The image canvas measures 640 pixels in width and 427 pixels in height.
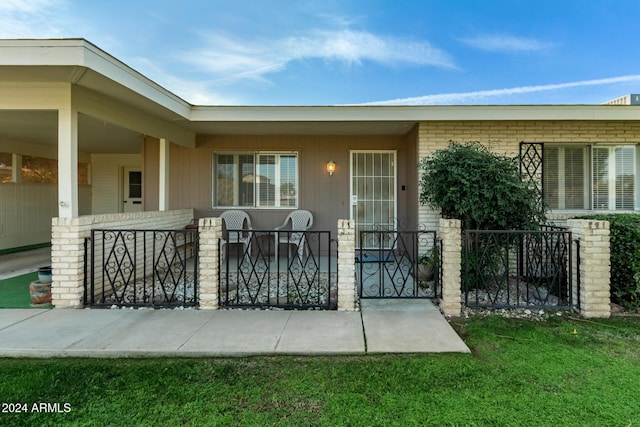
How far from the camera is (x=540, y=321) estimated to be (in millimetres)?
3506

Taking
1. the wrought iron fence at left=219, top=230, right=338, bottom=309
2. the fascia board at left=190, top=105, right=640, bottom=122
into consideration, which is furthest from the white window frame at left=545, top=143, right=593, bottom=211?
the wrought iron fence at left=219, top=230, right=338, bottom=309

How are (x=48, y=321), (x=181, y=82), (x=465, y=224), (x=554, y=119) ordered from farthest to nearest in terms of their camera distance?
(x=181, y=82) → (x=554, y=119) → (x=465, y=224) → (x=48, y=321)

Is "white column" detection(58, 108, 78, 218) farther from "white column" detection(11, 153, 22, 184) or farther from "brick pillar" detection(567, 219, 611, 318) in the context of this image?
"brick pillar" detection(567, 219, 611, 318)

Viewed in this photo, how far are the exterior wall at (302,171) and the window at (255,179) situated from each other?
166 mm

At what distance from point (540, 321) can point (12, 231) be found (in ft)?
33.9

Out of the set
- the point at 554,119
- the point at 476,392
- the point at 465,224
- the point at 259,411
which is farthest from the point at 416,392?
the point at 554,119

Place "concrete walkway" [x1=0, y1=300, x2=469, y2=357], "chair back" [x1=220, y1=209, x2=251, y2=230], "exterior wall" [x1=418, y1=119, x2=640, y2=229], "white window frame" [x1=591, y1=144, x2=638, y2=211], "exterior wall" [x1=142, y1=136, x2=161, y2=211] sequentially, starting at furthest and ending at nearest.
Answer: "exterior wall" [x1=142, y1=136, x2=161, y2=211]
"chair back" [x1=220, y1=209, x2=251, y2=230]
"white window frame" [x1=591, y1=144, x2=638, y2=211]
"exterior wall" [x1=418, y1=119, x2=640, y2=229]
"concrete walkway" [x1=0, y1=300, x2=469, y2=357]

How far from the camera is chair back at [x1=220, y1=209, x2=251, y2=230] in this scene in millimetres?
6734

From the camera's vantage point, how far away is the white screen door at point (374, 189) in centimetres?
696

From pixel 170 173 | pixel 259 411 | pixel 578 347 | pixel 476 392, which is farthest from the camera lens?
pixel 170 173

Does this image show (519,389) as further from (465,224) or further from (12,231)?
(12,231)

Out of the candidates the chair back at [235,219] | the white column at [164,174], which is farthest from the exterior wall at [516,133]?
the white column at [164,174]

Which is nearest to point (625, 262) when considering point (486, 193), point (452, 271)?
point (486, 193)

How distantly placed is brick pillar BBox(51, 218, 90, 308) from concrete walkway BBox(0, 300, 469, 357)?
6.9 inches
